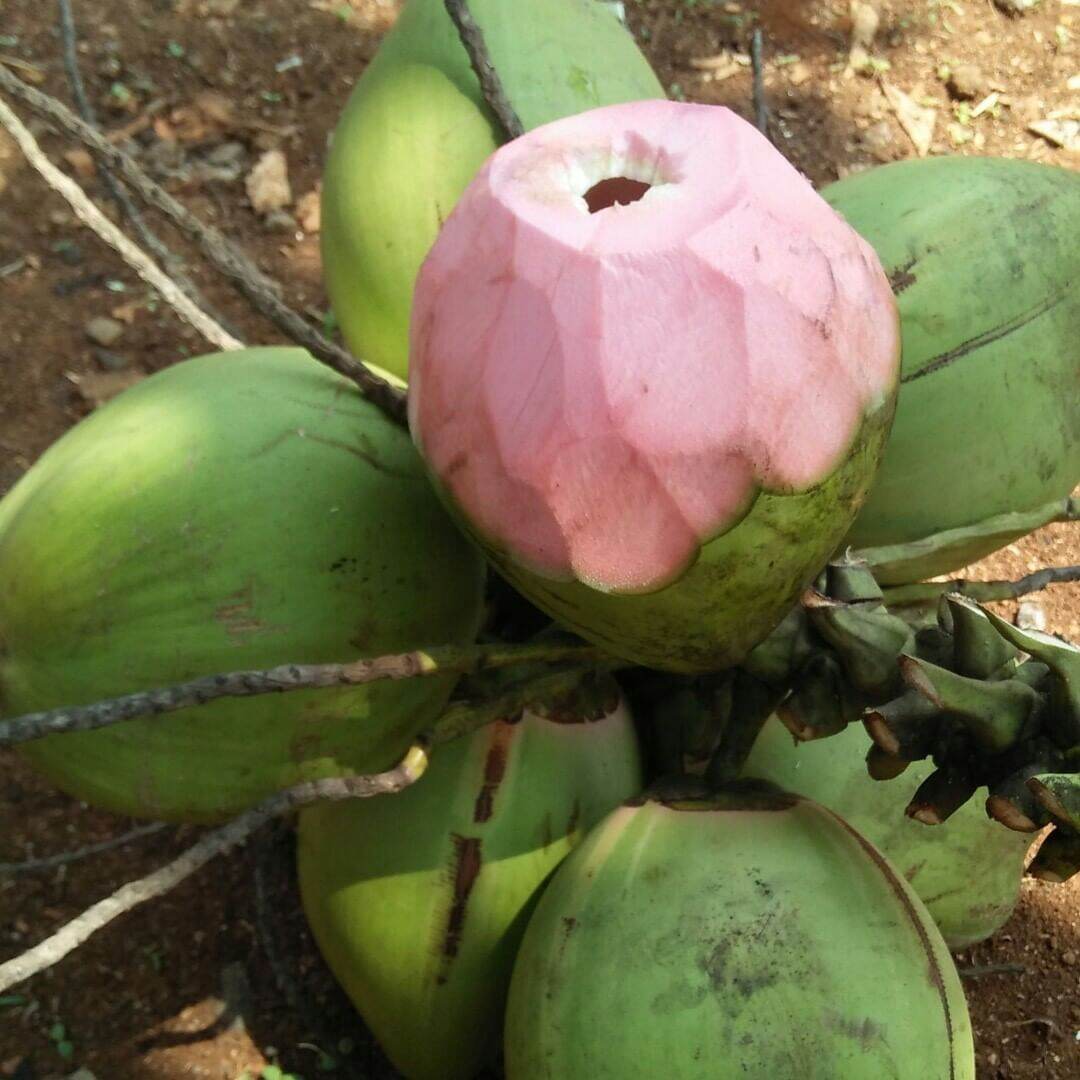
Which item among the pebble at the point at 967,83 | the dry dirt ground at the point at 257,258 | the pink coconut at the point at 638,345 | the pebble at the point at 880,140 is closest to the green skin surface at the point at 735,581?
the pink coconut at the point at 638,345

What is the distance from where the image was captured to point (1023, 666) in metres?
0.97

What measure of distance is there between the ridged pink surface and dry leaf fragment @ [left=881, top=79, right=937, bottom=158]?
5.51 feet

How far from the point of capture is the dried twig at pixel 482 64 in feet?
3.76

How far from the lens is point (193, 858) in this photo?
36.6 inches

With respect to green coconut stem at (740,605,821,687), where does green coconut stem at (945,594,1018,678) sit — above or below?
above

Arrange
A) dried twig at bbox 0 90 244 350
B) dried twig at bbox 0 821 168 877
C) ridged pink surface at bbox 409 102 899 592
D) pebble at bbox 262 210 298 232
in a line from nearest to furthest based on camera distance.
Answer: ridged pink surface at bbox 409 102 899 592
dried twig at bbox 0 90 244 350
dried twig at bbox 0 821 168 877
pebble at bbox 262 210 298 232

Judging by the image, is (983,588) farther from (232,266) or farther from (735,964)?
(232,266)

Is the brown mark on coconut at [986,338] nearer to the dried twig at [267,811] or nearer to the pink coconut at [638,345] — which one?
the pink coconut at [638,345]

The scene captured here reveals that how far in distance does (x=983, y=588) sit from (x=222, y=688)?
687 millimetres

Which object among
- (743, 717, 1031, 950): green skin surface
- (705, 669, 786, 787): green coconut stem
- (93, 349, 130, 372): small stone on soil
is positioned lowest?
(93, 349, 130, 372): small stone on soil

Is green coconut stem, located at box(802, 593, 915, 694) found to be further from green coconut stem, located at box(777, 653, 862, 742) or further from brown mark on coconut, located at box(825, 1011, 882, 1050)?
brown mark on coconut, located at box(825, 1011, 882, 1050)

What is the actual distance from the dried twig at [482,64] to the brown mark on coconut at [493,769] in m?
0.51

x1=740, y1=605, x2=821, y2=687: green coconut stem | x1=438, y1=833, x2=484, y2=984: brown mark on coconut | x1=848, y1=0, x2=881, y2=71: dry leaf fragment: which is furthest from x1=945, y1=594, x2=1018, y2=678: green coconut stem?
x1=848, y1=0, x2=881, y2=71: dry leaf fragment

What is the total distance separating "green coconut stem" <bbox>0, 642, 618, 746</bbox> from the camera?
81cm
